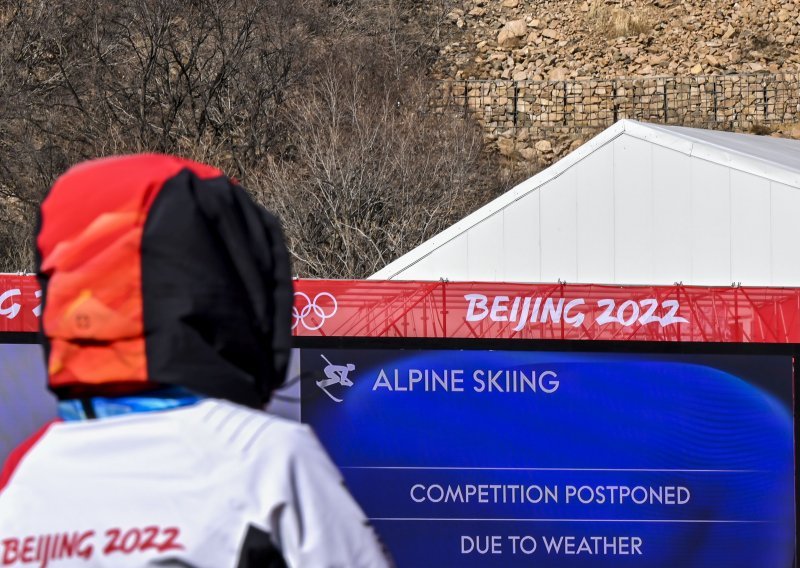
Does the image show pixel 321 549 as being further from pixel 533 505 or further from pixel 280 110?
pixel 280 110

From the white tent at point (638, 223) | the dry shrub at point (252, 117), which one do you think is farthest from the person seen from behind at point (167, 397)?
the dry shrub at point (252, 117)

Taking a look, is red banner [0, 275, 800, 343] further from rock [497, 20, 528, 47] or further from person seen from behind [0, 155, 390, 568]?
rock [497, 20, 528, 47]

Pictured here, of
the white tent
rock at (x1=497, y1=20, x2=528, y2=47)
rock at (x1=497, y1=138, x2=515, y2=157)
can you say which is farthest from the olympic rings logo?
rock at (x1=497, y1=20, x2=528, y2=47)

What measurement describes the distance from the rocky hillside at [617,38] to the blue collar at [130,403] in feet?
127

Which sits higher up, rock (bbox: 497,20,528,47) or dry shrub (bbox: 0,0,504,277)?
rock (bbox: 497,20,528,47)

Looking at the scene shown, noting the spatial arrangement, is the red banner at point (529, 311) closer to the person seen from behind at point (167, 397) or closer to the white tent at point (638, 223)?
the white tent at point (638, 223)

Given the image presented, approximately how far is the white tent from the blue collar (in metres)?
10.8

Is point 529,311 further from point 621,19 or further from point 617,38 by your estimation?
point 621,19

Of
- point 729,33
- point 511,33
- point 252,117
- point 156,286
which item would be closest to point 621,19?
point 729,33

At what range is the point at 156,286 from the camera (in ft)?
6.08

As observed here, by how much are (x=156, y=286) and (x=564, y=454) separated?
6.65m

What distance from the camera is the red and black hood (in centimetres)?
185

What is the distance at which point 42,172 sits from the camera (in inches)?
1151

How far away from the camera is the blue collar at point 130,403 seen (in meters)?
1.86
